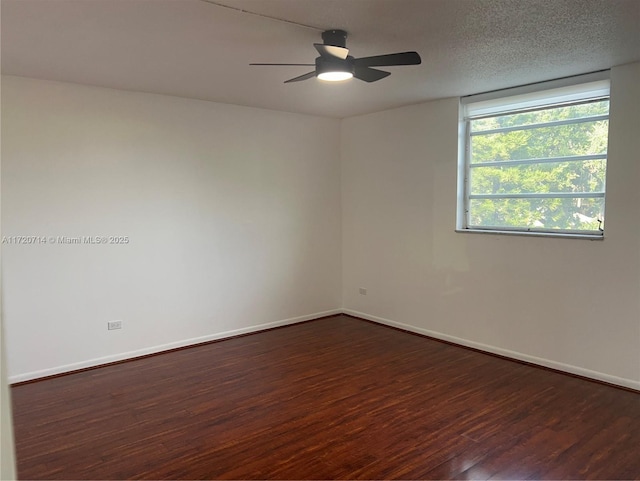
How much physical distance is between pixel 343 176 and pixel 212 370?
3.10 meters

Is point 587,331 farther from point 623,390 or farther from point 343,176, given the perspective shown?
point 343,176

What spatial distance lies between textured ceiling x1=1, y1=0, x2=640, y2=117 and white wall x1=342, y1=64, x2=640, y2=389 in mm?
842

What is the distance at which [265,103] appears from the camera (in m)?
5.00

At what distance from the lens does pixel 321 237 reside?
6004mm

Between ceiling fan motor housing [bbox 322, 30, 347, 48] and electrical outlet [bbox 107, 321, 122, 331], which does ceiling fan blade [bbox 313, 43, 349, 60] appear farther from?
electrical outlet [bbox 107, 321, 122, 331]

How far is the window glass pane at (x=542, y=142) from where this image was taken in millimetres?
3939

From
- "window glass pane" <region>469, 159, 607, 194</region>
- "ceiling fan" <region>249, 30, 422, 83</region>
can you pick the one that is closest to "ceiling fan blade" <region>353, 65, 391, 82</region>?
"ceiling fan" <region>249, 30, 422, 83</region>

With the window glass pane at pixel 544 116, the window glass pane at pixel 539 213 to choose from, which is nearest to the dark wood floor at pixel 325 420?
the window glass pane at pixel 539 213

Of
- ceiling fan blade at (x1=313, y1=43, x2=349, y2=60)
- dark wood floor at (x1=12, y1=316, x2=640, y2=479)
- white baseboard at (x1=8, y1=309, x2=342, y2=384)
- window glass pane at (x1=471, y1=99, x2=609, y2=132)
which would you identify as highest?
ceiling fan blade at (x1=313, y1=43, x2=349, y2=60)

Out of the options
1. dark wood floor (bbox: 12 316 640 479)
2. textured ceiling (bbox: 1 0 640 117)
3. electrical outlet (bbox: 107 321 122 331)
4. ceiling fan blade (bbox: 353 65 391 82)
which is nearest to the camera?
textured ceiling (bbox: 1 0 640 117)

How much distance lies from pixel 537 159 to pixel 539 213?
0.51 m

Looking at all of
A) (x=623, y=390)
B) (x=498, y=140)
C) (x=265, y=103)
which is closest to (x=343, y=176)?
(x=265, y=103)

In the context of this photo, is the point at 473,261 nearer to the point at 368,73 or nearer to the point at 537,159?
the point at 537,159

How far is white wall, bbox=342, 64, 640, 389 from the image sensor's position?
3697 mm
